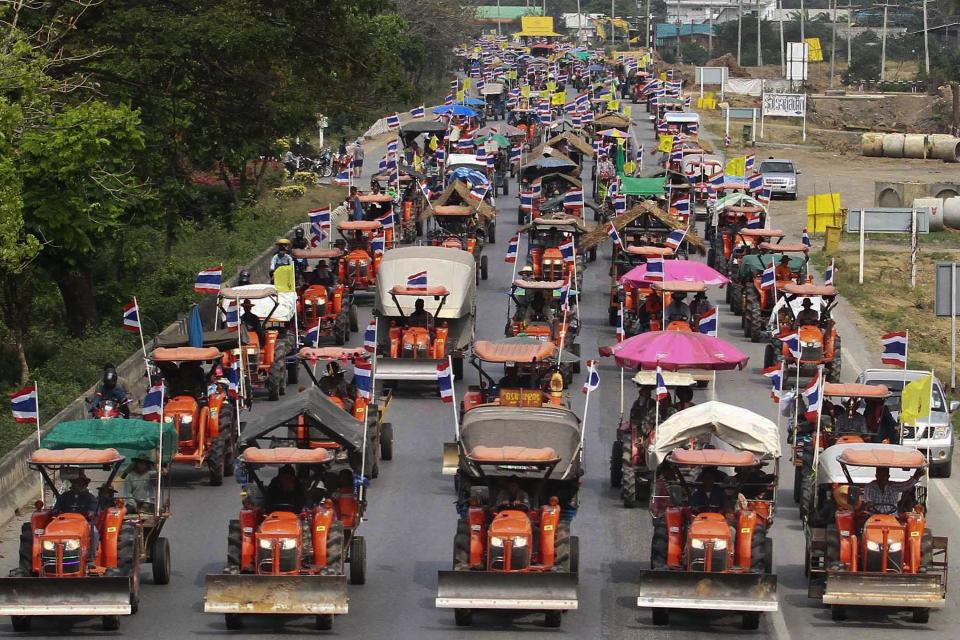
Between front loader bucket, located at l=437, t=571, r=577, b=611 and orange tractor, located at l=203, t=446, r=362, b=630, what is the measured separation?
1.18 m

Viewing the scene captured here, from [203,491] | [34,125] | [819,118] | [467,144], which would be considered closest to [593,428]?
[203,491]

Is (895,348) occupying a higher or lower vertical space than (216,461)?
higher

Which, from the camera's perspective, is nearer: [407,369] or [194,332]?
[194,332]

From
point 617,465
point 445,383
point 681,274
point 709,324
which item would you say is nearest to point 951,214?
point 681,274

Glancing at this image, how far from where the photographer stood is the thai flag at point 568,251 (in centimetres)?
4419

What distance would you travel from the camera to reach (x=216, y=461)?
27.6m

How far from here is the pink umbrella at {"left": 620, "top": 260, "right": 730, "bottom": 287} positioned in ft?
122

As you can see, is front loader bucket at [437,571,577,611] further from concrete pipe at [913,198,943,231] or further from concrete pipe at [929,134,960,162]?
concrete pipe at [929,134,960,162]

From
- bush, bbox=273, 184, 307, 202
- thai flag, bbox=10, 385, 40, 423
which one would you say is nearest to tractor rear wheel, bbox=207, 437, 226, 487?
thai flag, bbox=10, 385, 40, 423

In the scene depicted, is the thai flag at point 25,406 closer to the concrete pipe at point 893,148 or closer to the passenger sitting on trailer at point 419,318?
the passenger sitting on trailer at point 419,318

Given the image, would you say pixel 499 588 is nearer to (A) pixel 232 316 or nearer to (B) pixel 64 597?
(B) pixel 64 597

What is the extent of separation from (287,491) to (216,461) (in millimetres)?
6381

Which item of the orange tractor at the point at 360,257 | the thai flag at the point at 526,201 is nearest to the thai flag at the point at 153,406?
the orange tractor at the point at 360,257

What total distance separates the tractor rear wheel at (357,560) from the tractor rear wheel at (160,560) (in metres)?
2.23
